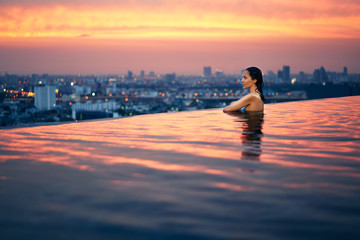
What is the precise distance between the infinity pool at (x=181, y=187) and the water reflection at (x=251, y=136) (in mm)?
24

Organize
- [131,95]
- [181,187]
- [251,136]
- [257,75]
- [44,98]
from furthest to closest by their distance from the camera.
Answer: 1. [131,95]
2. [44,98]
3. [257,75]
4. [251,136]
5. [181,187]

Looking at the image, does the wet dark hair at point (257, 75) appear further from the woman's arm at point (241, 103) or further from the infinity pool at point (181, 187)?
the infinity pool at point (181, 187)

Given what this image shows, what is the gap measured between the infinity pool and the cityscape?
2279 centimetres

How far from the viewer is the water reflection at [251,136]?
4355 mm

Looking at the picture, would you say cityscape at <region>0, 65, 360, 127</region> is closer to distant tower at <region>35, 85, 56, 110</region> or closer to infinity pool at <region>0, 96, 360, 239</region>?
distant tower at <region>35, 85, 56, 110</region>

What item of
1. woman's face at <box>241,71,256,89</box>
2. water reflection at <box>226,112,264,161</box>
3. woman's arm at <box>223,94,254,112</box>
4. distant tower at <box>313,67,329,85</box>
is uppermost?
distant tower at <box>313,67,329,85</box>

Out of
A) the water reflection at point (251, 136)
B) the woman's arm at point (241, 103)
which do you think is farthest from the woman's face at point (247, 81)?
the water reflection at point (251, 136)

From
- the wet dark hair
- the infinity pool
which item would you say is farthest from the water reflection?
the wet dark hair

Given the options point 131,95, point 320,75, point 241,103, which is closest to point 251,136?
point 241,103

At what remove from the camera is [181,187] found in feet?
9.98

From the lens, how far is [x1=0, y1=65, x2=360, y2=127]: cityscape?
37647mm

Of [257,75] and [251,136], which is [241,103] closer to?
[257,75]

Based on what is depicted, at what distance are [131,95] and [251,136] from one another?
8283 cm

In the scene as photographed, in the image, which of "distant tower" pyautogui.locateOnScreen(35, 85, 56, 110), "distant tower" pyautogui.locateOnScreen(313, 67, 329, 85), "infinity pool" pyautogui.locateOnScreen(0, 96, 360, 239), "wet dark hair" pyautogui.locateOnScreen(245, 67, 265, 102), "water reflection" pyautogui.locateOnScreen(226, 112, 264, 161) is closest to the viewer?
"infinity pool" pyautogui.locateOnScreen(0, 96, 360, 239)
